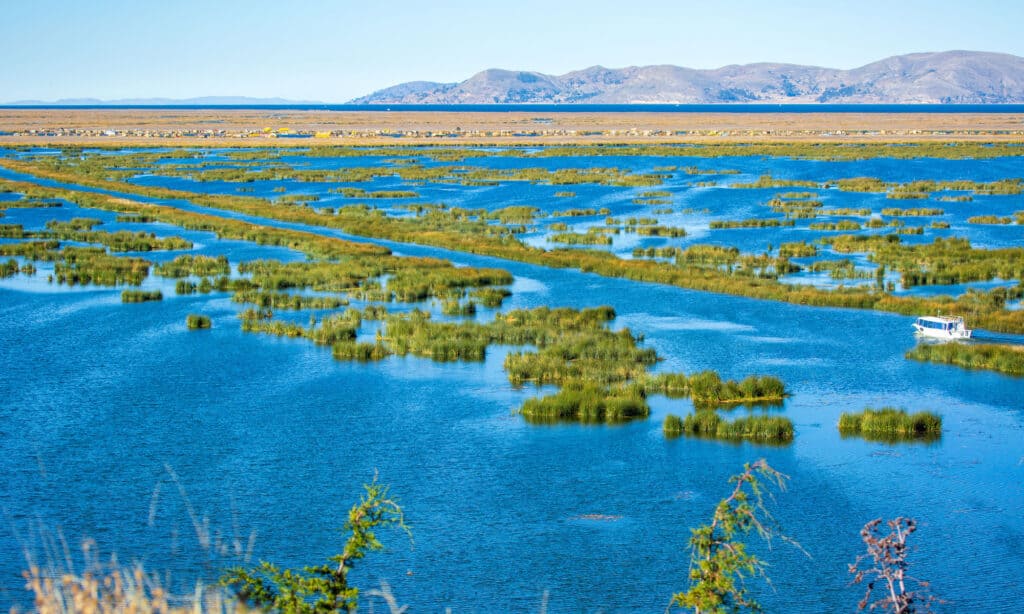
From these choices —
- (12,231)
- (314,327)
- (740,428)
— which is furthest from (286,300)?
(12,231)

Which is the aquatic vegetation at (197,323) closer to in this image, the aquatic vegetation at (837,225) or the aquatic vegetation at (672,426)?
the aquatic vegetation at (672,426)

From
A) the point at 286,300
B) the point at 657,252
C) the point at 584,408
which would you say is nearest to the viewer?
the point at 584,408

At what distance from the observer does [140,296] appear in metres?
48.2

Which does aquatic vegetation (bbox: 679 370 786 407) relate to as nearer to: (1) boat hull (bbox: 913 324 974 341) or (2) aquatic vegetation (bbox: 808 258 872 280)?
(1) boat hull (bbox: 913 324 974 341)

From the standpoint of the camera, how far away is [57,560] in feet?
71.5

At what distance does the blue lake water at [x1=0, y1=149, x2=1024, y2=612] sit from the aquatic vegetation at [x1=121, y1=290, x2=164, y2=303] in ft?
11.8

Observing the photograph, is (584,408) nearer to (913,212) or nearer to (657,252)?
(657,252)

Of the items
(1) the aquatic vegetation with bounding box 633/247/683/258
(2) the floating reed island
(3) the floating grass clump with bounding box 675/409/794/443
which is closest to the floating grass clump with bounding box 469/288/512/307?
(2) the floating reed island

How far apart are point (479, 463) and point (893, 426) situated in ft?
35.6

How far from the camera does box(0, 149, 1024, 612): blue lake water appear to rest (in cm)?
2177

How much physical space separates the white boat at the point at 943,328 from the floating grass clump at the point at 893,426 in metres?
9.62

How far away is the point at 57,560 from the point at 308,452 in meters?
7.62

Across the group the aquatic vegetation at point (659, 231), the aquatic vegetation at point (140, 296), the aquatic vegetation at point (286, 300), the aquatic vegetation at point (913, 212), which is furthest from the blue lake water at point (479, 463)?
the aquatic vegetation at point (913, 212)

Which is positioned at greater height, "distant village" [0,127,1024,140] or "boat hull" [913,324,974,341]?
A: "distant village" [0,127,1024,140]
